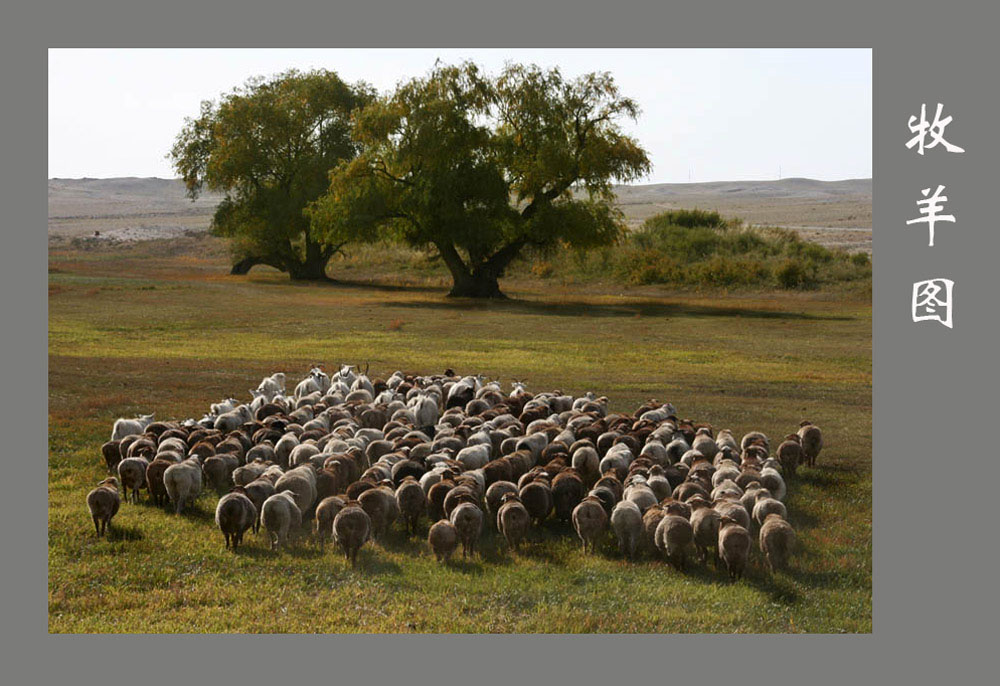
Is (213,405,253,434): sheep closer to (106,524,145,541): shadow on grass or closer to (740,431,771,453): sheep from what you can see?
(106,524,145,541): shadow on grass

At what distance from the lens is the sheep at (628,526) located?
10.8 metres

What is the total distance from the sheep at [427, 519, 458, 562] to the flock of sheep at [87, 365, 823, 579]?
13 millimetres

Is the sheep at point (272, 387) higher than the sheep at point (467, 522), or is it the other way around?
the sheep at point (272, 387)

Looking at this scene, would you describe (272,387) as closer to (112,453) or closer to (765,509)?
(112,453)

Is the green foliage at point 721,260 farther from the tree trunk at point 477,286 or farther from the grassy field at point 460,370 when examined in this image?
the tree trunk at point 477,286

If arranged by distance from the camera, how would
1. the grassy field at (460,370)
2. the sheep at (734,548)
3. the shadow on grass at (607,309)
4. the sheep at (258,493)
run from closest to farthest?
the grassy field at (460,370) → the sheep at (734,548) → the sheep at (258,493) → the shadow on grass at (607,309)

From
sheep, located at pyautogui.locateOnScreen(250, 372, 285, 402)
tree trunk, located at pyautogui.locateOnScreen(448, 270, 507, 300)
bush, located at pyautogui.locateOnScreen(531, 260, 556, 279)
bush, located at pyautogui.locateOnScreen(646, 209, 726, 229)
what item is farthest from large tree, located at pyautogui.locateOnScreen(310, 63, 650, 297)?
sheep, located at pyautogui.locateOnScreen(250, 372, 285, 402)

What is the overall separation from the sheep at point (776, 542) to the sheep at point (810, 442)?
5.11m

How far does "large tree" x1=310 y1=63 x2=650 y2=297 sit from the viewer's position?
4612 centimetres

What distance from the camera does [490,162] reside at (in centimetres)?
4706

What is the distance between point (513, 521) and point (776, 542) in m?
2.83

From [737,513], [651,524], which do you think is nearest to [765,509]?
[737,513]

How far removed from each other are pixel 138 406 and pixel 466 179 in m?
29.4

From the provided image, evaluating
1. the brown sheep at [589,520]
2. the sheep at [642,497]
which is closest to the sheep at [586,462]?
the sheep at [642,497]
